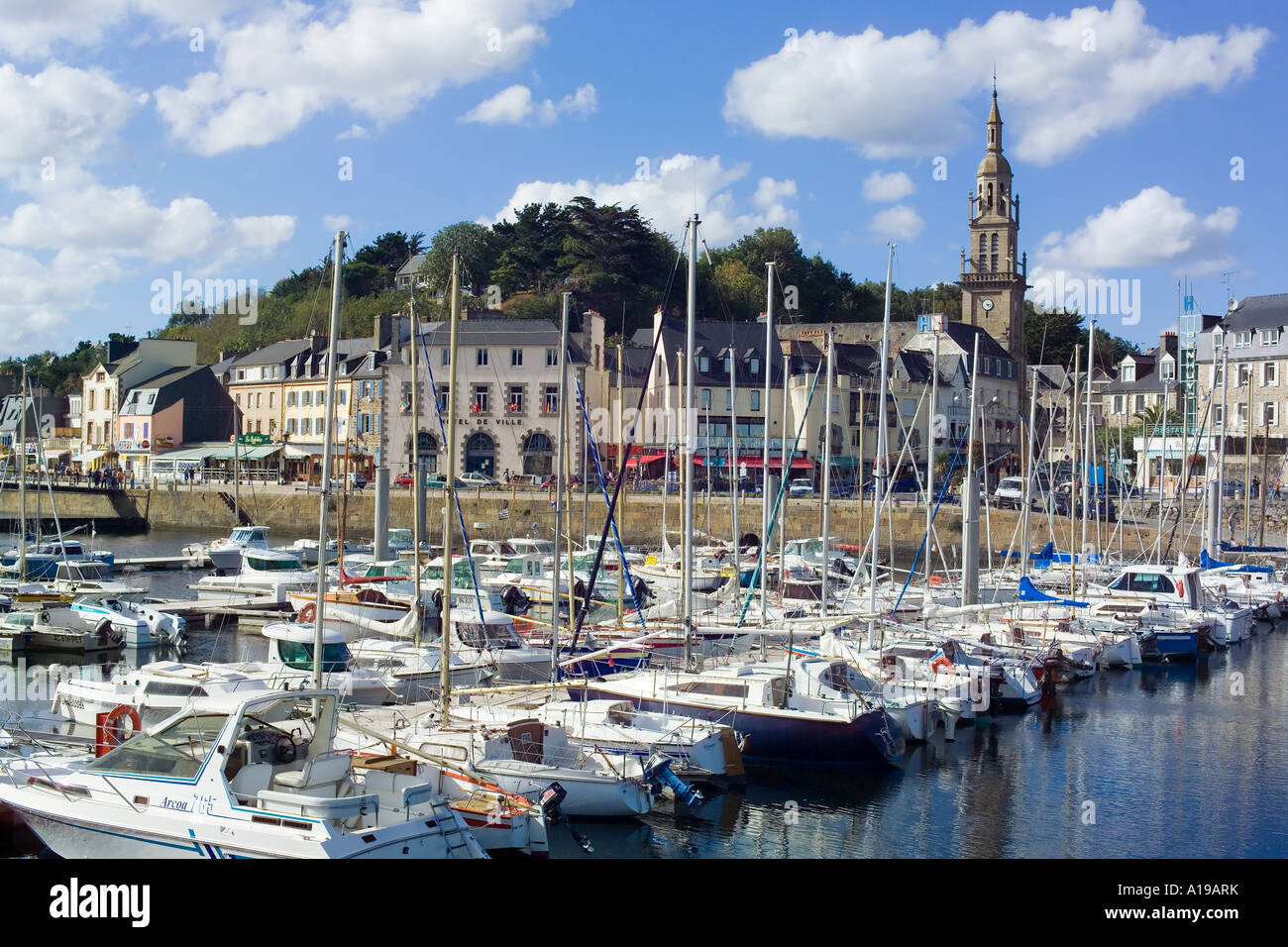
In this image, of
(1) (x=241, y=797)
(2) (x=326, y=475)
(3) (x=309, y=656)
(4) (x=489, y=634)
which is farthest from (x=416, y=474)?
(1) (x=241, y=797)

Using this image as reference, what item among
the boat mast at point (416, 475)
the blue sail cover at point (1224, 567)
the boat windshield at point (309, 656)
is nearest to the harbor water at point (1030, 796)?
the boat windshield at point (309, 656)

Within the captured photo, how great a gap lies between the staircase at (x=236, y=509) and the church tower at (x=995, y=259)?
2108 inches

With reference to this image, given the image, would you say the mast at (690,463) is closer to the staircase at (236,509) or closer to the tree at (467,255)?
the staircase at (236,509)

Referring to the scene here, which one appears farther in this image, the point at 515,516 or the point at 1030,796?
the point at 515,516

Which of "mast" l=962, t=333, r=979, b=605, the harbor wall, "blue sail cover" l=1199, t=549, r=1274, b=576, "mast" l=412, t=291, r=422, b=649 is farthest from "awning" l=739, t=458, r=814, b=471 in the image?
"mast" l=412, t=291, r=422, b=649

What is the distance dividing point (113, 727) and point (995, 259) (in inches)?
3468

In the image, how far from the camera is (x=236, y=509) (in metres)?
71.3

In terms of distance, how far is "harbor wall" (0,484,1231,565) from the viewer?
57.8m

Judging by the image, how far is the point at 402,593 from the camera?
115 feet

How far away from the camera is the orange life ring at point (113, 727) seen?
16516 mm

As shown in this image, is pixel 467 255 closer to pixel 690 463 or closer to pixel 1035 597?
pixel 1035 597

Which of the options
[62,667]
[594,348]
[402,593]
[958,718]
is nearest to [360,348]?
[594,348]

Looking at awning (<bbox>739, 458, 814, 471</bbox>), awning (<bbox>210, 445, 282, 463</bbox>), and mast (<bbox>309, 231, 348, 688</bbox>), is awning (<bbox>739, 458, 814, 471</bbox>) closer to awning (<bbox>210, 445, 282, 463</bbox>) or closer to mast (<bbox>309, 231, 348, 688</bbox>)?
awning (<bbox>210, 445, 282, 463</bbox>)

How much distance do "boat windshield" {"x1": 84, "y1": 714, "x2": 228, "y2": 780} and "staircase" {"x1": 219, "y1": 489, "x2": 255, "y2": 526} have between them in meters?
58.5
